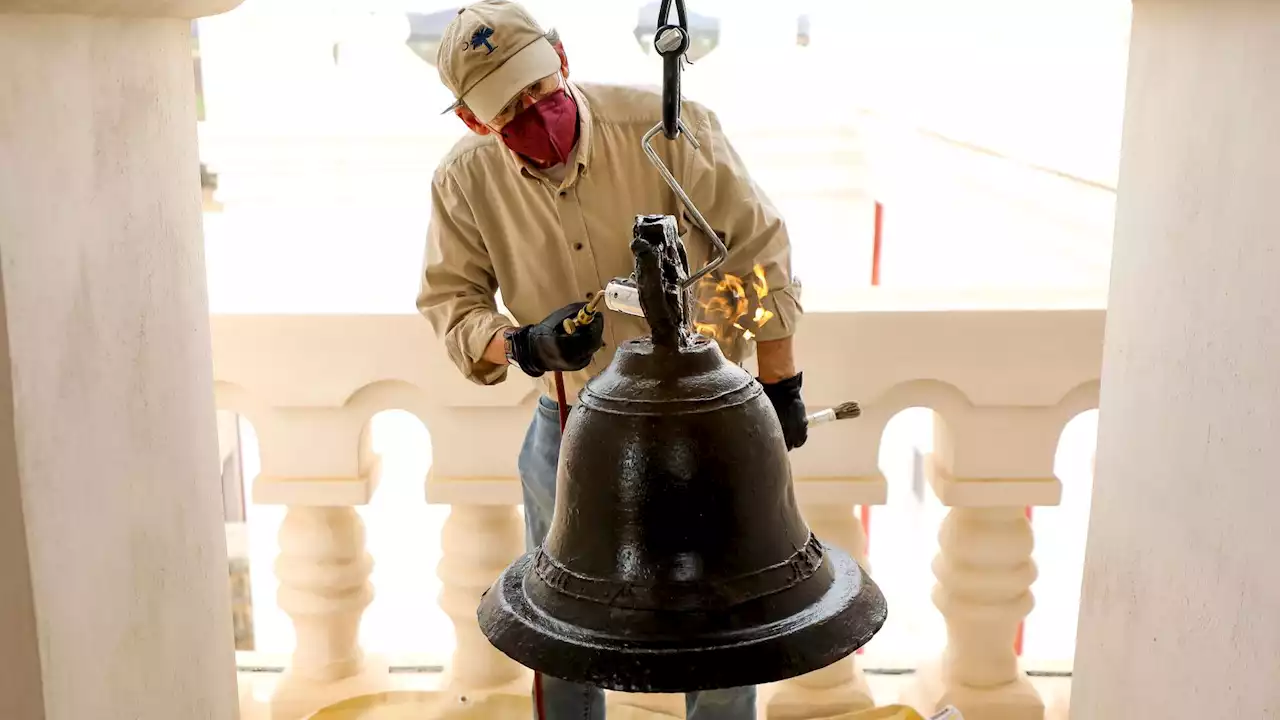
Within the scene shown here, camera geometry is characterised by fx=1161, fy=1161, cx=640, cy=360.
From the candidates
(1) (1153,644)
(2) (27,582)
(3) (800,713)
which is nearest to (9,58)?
(2) (27,582)

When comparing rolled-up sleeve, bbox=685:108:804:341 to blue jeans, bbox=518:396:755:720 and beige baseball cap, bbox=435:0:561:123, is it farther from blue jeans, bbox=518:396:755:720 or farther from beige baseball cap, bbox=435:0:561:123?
blue jeans, bbox=518:396:755:720

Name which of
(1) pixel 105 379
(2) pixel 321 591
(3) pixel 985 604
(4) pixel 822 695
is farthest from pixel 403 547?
(1) pixel 105 379

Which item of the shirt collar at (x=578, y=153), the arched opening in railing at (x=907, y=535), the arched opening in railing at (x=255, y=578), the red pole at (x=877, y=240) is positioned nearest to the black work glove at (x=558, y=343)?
the shirt collar at (x=578, y=153)

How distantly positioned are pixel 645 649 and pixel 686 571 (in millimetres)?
101

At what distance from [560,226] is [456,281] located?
0.80 ft

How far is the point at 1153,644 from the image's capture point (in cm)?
177

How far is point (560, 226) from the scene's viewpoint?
223 cm

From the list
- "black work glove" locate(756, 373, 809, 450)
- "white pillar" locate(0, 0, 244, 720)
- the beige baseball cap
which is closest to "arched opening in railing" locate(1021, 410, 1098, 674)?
"black work glove" locate(756, 373, 809, 450)

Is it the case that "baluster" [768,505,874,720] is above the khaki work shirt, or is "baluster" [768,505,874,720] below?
below

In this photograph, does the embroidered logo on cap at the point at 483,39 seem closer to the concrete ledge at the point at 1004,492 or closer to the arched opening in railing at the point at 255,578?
the concrete ledge at the point at 1004,492

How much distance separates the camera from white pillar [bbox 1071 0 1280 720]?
4.82ft

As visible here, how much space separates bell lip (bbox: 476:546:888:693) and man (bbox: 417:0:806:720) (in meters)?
0.75

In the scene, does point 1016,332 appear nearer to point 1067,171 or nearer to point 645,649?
point 1067,171

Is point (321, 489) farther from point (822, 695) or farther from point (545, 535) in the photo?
point (822, 695)
